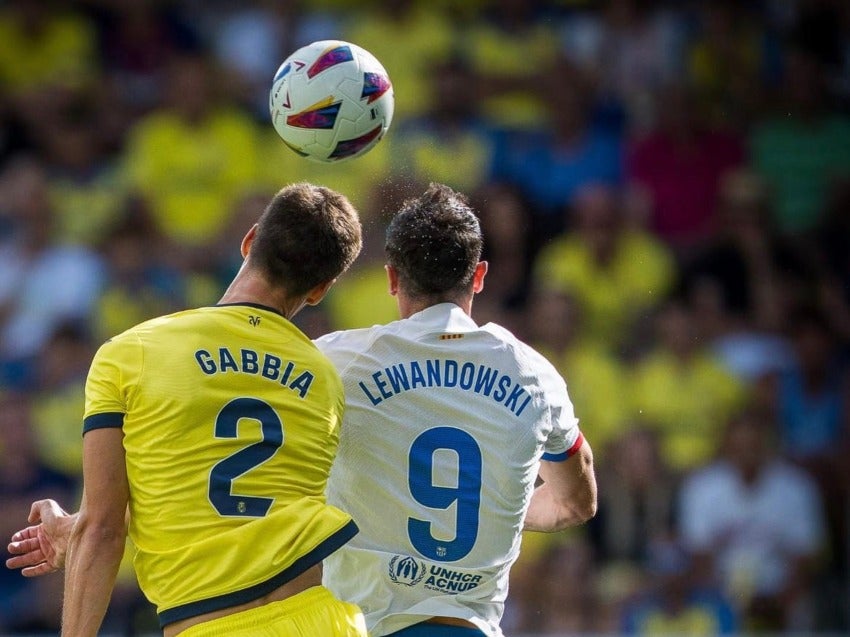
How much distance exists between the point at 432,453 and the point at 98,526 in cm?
107

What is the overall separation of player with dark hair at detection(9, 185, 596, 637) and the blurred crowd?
14.1 feet

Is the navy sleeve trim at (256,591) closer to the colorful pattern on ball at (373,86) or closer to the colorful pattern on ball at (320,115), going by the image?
the colorful pattern on ball at (320,115)

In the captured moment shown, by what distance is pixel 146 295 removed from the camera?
977cm

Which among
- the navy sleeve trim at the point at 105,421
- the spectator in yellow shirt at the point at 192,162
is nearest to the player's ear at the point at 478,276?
the navy sleeve trim at the point at 105,421

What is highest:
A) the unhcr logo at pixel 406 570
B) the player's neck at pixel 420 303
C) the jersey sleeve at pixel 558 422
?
the player's neck at pixel 420 303

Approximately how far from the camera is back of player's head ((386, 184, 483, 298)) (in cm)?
458

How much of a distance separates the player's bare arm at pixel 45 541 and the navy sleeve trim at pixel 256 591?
416 mm

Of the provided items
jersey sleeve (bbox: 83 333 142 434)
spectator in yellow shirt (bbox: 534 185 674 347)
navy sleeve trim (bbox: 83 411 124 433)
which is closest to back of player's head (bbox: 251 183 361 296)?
jersey sleeve (bbox: 83 333 142 434)

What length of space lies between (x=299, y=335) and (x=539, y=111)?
7.03 metres

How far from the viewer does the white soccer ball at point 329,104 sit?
17.5 ft

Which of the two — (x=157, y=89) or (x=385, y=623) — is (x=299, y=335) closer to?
(x=385, y=623)

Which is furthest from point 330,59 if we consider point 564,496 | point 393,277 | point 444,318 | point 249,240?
point 564,496

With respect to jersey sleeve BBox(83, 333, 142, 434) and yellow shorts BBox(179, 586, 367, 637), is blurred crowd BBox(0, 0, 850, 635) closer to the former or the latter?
yellow shorts BBox(179, 586, 367, 637)

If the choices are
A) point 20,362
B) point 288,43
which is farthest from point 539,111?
point 20,362
